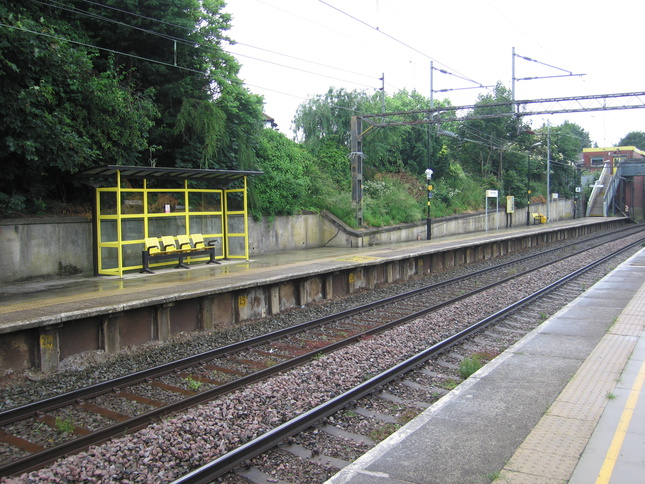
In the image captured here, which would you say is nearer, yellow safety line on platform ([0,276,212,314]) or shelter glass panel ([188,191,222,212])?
yellow safety line on platform ([0,276,212,314])

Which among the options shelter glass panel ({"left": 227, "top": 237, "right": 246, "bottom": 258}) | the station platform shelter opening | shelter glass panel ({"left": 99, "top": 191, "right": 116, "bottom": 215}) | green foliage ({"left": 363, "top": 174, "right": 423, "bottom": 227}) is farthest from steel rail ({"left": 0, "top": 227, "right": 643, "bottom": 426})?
green foliage ({"left": 363, "top": 174, "right": 423, "bottom": 227})

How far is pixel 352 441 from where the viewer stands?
5512 millimetres

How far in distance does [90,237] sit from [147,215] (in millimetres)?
1755

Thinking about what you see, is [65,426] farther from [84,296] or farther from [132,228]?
[132,228]

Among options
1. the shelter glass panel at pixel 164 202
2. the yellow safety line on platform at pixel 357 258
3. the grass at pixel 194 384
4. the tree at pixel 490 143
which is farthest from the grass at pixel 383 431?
the tree at pixel 490 143

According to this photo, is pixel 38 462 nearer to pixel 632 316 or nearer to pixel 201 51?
pixel 632 316

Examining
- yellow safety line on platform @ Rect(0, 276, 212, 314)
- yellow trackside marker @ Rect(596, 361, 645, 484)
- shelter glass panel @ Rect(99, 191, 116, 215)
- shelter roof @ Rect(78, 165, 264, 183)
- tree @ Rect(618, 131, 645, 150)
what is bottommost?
yellow trackside marker @ Rect(596, 361, 645, 484)

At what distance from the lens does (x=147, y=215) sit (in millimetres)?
14328

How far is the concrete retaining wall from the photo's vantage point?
42.1 ft

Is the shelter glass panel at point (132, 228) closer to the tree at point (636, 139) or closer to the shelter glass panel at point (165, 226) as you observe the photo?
the shelter glass panel at point (165, 226)

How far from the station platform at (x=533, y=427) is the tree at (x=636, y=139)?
13362cm

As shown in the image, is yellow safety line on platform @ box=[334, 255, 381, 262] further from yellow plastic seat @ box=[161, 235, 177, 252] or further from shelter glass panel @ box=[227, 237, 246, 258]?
yellow plastic seat @ box=[161, 235, 177, 252]

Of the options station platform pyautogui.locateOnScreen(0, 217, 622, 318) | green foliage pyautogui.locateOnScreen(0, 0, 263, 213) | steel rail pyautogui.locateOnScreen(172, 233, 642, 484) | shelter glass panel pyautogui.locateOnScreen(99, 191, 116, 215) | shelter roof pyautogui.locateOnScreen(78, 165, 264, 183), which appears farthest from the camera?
shelter glass panel pyautogui.locateOnScreen(99, 191, 116, 215)

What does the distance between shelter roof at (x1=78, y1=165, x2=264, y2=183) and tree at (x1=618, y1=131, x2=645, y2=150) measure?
13016cm
